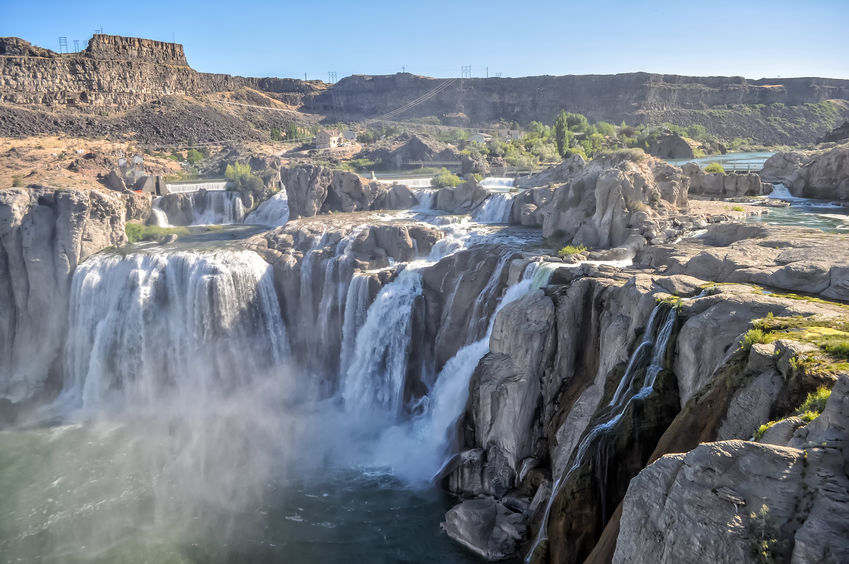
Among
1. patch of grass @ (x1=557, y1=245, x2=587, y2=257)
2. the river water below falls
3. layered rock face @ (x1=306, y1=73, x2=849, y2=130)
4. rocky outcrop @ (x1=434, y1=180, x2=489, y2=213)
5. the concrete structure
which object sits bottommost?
the river water below falls

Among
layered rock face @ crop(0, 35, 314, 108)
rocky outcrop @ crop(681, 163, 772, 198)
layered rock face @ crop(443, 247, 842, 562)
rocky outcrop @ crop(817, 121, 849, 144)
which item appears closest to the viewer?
layered rock face @ crop(443, 247, 842, 562)

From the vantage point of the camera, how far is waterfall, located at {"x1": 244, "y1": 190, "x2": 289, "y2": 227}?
45.7 m

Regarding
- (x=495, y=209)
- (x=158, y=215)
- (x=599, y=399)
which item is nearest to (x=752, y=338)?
(x=599, y=399)

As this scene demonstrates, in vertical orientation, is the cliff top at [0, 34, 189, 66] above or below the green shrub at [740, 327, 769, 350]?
above

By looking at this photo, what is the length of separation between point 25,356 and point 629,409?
32.5 metres

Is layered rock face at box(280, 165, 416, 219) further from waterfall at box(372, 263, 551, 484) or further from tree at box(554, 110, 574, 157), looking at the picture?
tree at box(554, 110, 574, 157)

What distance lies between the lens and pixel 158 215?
44594mm

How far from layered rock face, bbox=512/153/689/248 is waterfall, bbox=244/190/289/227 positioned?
20166mm

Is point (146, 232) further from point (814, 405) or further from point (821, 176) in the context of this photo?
point (821, 176)

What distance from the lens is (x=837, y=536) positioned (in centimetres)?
709

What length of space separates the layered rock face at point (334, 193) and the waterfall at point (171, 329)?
9886mm

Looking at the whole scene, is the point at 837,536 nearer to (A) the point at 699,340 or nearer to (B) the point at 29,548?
(A) the point at 699,340

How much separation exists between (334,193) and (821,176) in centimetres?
3211

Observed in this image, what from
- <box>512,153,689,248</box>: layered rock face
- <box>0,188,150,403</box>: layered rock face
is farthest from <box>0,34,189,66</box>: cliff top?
<box>512,153,689,248</box>: layered rock face
